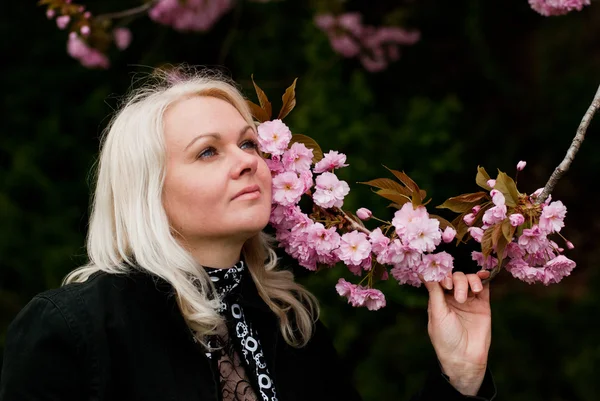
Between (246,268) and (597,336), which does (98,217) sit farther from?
(597,336)

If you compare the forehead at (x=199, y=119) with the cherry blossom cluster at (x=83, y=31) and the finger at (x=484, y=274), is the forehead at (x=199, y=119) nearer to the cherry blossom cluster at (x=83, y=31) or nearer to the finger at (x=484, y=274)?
the finger at (x=484, y=274)

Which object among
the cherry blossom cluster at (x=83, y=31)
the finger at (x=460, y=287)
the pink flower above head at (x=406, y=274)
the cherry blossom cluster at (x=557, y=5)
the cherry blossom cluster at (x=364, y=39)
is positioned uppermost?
the cherry blossom cluster at (x=557, y=5)

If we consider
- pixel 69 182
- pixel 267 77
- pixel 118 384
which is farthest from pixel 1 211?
pixel 118 384

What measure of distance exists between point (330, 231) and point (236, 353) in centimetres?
37

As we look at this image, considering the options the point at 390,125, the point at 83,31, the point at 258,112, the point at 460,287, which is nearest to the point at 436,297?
the point at 460,287

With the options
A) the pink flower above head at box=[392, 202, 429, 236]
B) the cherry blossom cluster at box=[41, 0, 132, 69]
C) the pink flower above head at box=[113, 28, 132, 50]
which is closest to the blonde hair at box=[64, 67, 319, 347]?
the pink flower above head at box=[392, 202, 429, 236]

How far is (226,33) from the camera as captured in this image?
610 centimetres

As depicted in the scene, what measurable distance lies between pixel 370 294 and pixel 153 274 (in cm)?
53

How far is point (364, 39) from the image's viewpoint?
5312mm

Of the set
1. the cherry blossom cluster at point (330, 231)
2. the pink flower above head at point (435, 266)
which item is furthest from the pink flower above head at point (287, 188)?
the pink flower above head at point (435, 266)

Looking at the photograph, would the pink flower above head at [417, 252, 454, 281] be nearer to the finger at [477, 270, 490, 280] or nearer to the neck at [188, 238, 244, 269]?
the finger at [477, 270, 490, 280]

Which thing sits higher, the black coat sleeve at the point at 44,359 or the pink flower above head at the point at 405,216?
the pink flower above head at the point at 405,216

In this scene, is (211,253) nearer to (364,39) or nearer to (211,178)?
(211,178)

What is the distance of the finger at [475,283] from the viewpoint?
2088 mm
